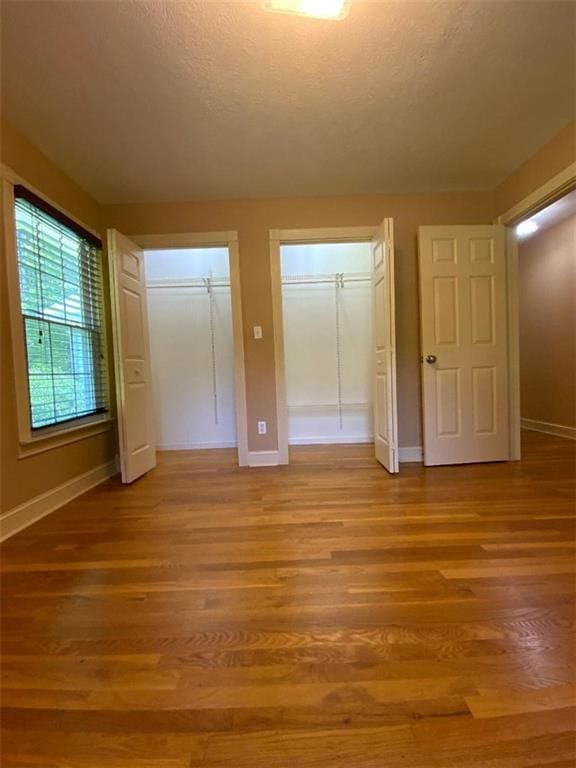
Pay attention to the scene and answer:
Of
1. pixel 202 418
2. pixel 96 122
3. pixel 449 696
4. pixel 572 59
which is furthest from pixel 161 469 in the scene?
pixel 572 59

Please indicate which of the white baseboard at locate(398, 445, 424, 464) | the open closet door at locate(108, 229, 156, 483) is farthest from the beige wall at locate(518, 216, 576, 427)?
the open closet door at locate(108, 229, 156, 483)

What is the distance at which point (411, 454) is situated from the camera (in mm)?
3303

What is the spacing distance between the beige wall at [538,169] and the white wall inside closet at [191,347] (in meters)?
2.79

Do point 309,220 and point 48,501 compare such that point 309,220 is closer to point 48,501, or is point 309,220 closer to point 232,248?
point 232,248

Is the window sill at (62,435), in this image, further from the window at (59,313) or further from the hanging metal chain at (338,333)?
the hanging metal chain at (338,333)

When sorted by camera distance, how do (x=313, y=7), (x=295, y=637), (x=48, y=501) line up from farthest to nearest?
(x=48, y=501) < (x=313, y=7) < (x=295, y=637)

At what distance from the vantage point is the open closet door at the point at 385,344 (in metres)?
2.85

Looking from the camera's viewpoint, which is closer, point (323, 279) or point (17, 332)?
point (17, 332)

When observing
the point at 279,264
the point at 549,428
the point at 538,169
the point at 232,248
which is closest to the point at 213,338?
the point at 232,248

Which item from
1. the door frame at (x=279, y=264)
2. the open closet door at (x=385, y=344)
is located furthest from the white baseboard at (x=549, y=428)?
the door frame at (x=279, y=264)

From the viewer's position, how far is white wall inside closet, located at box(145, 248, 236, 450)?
165 inches

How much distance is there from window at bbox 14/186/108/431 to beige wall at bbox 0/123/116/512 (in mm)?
150

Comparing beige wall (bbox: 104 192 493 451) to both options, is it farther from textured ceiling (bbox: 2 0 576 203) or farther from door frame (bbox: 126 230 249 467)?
textured ceiling (bbox: 2 0 576 203)

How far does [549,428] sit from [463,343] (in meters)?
2.18
